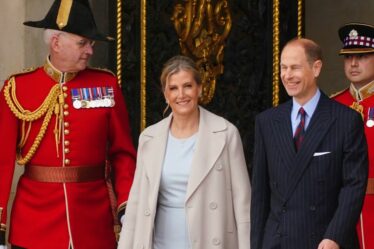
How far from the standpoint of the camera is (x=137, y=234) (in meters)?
6.67

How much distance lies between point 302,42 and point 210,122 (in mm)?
684

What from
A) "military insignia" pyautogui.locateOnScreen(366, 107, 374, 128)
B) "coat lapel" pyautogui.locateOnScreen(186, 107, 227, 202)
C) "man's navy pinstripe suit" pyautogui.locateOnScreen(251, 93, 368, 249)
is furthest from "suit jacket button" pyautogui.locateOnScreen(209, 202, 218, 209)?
"military insignia" pyautogui.locateOnScreen(366, 107, 374, 128)

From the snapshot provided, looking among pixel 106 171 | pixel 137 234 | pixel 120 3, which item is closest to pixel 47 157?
pixel 106 171

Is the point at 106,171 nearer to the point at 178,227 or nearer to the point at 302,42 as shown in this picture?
the point at 178,227

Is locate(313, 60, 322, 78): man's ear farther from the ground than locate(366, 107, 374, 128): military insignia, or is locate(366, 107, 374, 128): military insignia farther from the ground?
locate(313, 60, 322, 78): man's ear

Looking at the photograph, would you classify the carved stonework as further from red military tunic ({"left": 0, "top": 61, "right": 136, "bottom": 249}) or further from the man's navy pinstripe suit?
the man's navy pinstripe suit

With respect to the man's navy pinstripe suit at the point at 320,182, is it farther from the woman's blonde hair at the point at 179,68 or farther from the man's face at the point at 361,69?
the man's face at the point at 361,69

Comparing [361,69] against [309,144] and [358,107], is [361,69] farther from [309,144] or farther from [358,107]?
[309,144]

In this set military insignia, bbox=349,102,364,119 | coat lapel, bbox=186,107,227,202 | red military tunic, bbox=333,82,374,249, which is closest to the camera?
coat lapel, bbox=186,107,227,202

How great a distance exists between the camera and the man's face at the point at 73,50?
739 centimetres

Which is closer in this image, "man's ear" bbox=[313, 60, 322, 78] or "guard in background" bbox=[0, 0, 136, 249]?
"man's ear" bbox=[313, 60, 322, 78]

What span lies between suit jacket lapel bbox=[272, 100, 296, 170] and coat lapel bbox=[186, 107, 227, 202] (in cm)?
39

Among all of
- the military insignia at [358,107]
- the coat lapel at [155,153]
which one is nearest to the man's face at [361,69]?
the military insignia at [358,107]

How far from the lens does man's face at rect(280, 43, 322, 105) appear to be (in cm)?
626
